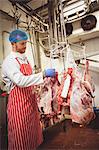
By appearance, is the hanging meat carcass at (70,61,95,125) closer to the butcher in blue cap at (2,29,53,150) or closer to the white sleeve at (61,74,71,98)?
→ the white sleeve at (61,74,71,98)

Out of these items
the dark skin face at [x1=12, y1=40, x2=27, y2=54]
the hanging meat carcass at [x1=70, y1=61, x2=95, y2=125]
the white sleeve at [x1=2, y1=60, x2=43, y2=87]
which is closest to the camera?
the white sleeve at [x1=2, y1=60, x2=43, y2=87]

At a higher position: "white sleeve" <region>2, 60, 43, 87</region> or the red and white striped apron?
"white sleeve" <region>2, 60, 43, 87</region>

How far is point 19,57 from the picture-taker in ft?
4.60

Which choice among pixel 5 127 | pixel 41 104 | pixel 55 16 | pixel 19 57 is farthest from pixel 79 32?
pixel 5 127

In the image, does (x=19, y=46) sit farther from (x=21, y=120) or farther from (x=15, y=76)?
(x=21, y=120)

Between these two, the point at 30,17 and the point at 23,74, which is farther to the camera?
the point at 30,17

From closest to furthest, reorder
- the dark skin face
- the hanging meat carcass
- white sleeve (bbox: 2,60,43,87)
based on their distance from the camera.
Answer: white sleeve (bbox: 2,60,43,87), the dark skin face, the hanging meat carcass

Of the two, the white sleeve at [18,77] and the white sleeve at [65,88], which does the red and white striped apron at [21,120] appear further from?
the white sleeve at [65,88]

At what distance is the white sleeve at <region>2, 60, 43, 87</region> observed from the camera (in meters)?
1.26

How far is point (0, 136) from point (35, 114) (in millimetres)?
366

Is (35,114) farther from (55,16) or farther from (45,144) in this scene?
(55,16)

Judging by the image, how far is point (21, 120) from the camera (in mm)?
1350

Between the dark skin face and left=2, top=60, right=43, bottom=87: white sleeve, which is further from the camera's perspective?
the dark skin face

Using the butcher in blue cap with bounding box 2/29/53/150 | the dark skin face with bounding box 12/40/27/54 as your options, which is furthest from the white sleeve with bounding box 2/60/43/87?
the dark skin face with bounding box 12/40/27/54
